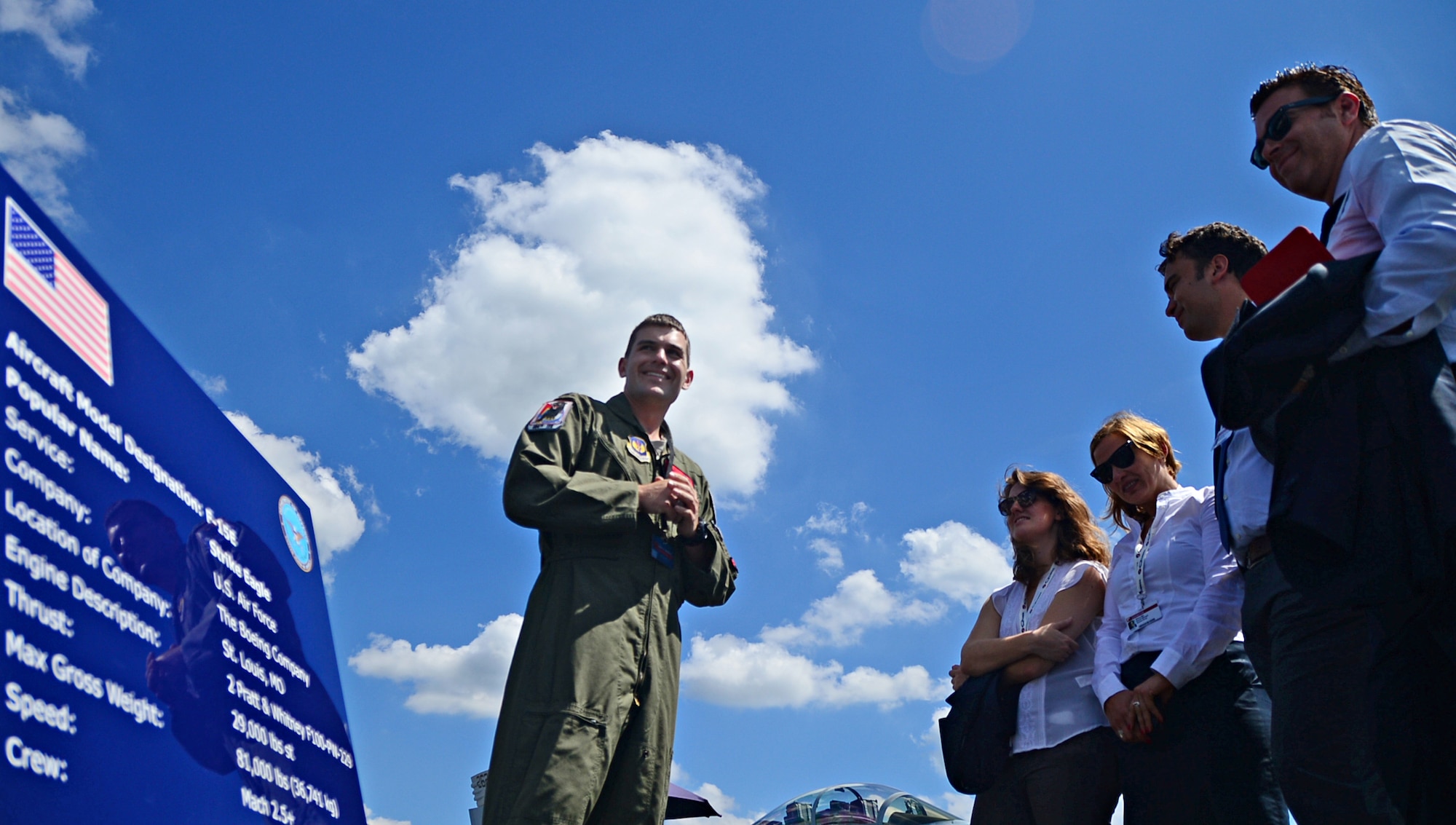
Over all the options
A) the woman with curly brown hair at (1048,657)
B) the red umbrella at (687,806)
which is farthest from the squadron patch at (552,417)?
the red umbrella at (687,806)

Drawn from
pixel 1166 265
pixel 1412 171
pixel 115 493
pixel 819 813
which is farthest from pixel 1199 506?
pixel 819 813

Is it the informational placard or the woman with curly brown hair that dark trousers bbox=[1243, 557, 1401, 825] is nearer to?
the woman with curly brown hair

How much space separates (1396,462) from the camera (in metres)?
1.84

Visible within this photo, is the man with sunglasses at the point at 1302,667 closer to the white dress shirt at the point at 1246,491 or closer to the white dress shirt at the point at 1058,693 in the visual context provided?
the white dress shirt at the point at 1246,491

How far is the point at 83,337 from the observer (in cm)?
207

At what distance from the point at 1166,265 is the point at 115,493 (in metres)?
3.29

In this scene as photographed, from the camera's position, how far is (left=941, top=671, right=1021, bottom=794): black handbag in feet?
11.4

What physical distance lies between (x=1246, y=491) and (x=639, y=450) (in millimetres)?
2129

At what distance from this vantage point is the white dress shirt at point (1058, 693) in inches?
133

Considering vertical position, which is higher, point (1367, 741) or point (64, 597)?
point (64, 597)

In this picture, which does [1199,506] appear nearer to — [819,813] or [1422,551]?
[1422,551]

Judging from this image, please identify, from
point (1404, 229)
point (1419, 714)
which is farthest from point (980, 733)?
point (1404, 229)

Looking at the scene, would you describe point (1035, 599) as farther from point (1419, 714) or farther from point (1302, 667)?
point (1419, 714)

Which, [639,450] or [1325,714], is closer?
[1325,714]
